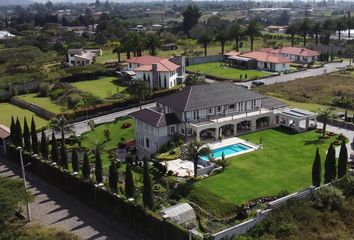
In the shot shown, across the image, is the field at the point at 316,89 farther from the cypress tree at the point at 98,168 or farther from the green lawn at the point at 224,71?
the cypress tree at the point at 98,168

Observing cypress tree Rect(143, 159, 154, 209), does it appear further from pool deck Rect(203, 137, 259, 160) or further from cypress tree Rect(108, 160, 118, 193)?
pool deck Rect(203, 137, 259, 160)

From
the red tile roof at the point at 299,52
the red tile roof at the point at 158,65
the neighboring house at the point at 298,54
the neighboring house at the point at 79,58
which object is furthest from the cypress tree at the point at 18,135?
the red tile roof at the point at 299,52

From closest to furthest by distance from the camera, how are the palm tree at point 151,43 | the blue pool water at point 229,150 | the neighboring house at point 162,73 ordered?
the blue pool water at point 229,150 → the neighboring house at point 162,73 → the palm tree at point 151,43

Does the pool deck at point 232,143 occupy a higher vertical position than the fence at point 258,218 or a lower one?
lower

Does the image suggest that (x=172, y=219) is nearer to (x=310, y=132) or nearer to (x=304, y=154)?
(x=304, y=154)

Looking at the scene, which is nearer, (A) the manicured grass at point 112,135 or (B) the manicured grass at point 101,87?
(A) the manicured grass at point 112,135

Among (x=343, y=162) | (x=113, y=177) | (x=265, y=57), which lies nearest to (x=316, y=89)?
(x=265, y=57)
